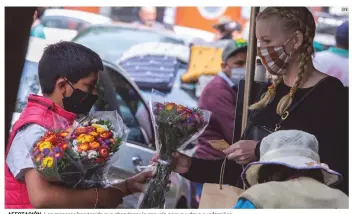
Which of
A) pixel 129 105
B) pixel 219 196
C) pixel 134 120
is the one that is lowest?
pixel 134 120

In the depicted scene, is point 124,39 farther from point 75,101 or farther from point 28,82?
point 75,101

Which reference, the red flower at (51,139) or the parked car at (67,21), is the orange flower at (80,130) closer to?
the red flower at (51,139)

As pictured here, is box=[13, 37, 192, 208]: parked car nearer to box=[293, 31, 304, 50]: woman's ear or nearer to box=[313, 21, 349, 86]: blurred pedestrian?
box=[313, 21, 349, 86]: blurred pedestrian

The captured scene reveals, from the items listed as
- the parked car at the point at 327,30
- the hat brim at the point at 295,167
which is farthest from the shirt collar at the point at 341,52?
the hat brim at the point at 295,167

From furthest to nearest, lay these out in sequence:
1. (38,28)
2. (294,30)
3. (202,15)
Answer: (202,15) → (38,28) → (294,30)

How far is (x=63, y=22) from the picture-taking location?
5113 mm

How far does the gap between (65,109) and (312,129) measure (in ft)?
3.44

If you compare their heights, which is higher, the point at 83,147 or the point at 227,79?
the point at 83,147

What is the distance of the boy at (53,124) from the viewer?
8.19ft

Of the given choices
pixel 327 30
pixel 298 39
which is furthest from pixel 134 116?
pixel 298 39

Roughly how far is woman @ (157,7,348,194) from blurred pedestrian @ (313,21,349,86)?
4.64 ft

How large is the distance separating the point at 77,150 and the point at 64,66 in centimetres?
44

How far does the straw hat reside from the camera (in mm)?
2439

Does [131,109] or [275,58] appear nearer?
[275,58]
